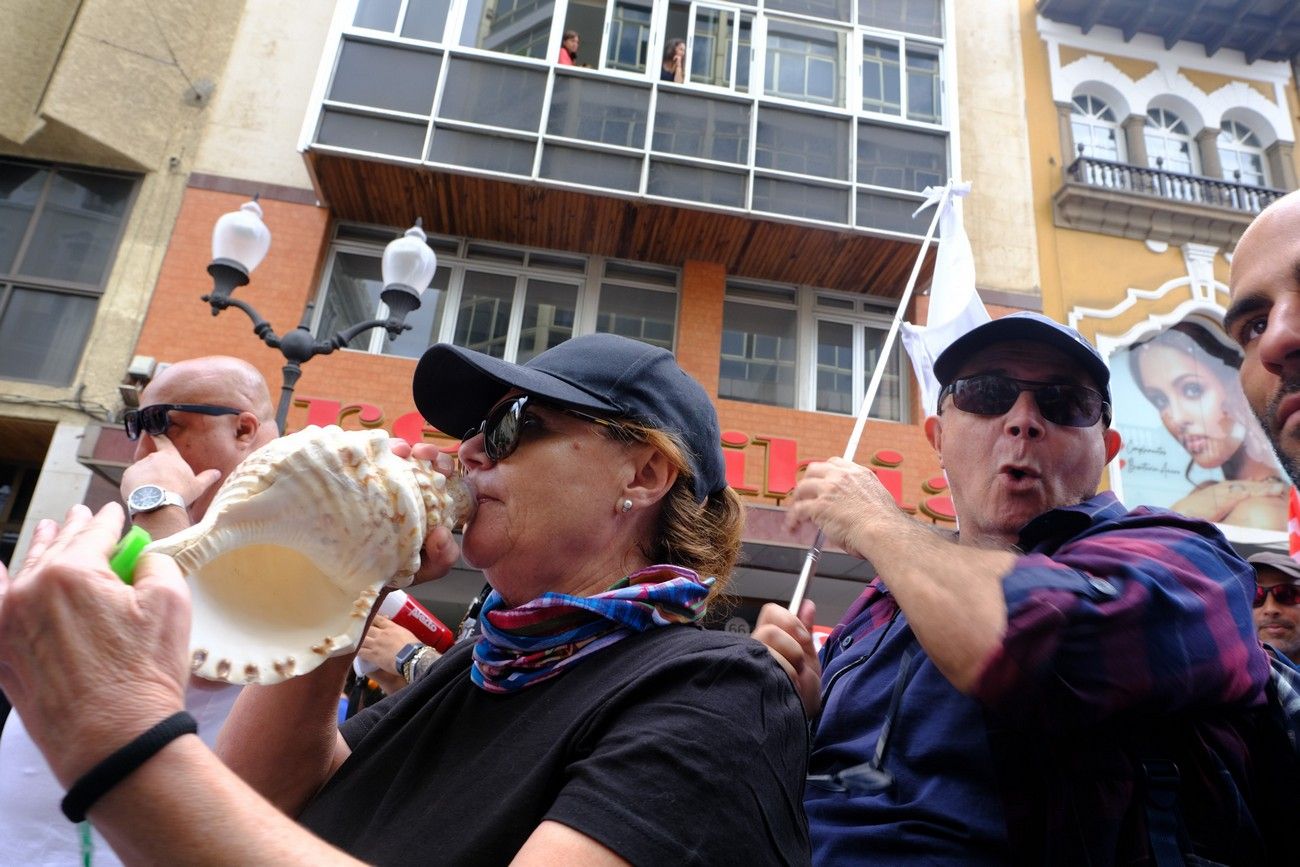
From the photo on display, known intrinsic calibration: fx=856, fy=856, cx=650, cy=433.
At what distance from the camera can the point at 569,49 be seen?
432 inches

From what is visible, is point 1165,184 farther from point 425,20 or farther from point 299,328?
point 299,328

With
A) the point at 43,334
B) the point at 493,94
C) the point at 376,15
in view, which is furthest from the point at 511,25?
the point at 43,334

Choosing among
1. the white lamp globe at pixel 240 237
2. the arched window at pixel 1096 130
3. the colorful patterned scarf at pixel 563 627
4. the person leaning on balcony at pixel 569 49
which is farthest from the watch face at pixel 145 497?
the arched window at pixel 1096 130

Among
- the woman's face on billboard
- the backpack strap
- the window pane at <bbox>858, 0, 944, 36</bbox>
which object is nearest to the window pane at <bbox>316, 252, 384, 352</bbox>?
the window pane at <bbox>858, 0, 944, 36</bbox>

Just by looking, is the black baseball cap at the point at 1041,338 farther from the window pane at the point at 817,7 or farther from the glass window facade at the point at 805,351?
the window pane at the point at 817,7

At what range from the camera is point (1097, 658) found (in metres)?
1.43

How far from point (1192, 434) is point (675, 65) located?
322 inches

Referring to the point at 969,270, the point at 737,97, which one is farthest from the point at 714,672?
the point at 737,97

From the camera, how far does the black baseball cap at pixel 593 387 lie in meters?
1.67

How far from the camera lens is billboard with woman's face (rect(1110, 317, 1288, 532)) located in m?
10.7

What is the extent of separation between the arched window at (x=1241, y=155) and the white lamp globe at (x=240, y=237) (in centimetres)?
1339

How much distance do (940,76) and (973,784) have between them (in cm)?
1180

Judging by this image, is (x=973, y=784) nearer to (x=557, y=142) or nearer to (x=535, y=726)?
(x=535, y=726)

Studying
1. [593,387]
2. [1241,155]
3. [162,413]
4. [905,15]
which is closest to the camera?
[593,387]
